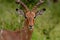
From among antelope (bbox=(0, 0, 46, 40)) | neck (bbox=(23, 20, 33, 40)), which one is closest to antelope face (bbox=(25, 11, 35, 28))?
antelope (bbox=(0, 0, 46, 40))

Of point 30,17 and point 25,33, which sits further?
point 25,33

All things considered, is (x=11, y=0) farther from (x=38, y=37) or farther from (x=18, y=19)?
(x=38, y=37)

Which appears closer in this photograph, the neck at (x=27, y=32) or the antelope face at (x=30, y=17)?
the antelope face at (x=30, y=17)

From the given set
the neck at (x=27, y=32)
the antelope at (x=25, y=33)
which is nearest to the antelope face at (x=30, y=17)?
the antelope at (x=25, y=33)

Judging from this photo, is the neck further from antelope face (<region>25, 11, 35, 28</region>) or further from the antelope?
antelope face (<region>25, 11, 35, 28</region>)

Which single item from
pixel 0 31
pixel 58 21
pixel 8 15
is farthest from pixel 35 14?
pixel 58 21

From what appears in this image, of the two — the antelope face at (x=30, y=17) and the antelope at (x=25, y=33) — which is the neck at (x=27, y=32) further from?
the antelope face at (x=30, y=17)

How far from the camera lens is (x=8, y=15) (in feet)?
45.1

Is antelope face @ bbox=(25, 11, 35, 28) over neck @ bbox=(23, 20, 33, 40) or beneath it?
over

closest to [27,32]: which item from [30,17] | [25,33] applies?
[25,33]

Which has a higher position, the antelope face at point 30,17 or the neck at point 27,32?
the antelope face at point 30,17

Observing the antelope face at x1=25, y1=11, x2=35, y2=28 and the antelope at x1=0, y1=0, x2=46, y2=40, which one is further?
the antelope at x1=0, y1=0, x2=46, y2=40

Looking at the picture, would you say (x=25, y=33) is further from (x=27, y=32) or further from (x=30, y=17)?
(x=30, y=17)

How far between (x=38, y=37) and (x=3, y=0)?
8.78 meters
